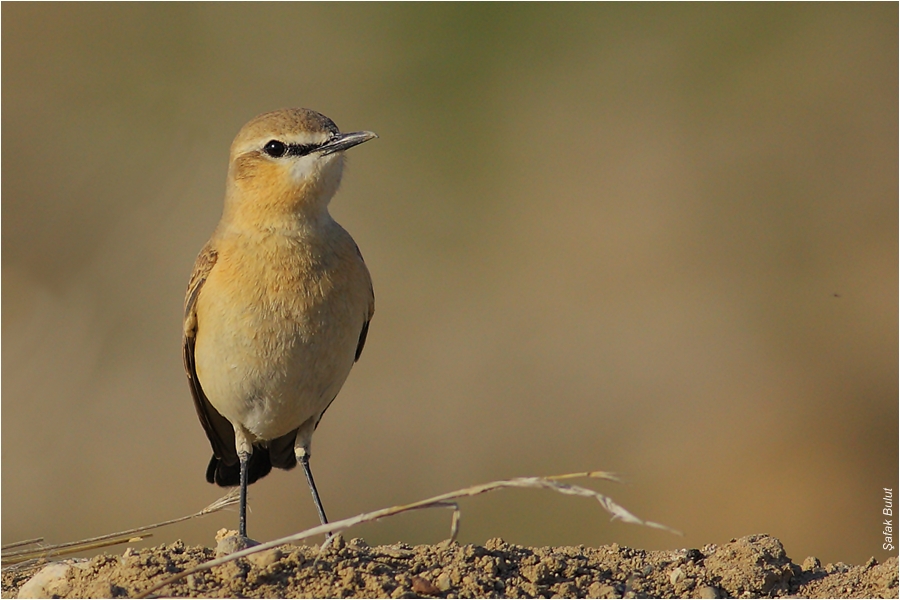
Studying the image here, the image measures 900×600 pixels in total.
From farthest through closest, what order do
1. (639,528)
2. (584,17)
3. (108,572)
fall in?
(584,17), (639,528), (108,572)

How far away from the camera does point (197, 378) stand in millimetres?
8016

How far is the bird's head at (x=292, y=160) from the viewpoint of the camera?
7.28m

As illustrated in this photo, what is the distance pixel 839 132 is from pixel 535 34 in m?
5.16

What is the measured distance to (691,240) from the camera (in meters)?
18.4

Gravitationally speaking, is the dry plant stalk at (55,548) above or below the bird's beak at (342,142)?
below

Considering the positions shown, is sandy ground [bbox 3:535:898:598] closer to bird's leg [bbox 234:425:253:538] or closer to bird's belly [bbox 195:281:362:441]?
bird's belly [bbox 195:281:362:441]

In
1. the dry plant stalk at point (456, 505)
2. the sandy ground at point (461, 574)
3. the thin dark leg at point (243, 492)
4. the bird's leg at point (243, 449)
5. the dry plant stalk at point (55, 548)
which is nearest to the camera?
the dry plant stalk at point (456, 505)

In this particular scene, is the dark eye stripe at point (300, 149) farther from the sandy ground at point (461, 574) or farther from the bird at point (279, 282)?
the sandy ground at point (461, 574)

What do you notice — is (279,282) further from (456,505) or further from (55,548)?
(456,505)

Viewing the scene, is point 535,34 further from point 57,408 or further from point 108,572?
point 108,572

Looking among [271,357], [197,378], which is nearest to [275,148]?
[271,357]

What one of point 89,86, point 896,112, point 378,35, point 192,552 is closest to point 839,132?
point 896,112

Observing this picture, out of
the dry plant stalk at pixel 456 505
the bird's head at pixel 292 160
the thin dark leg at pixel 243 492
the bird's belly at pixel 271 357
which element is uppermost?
the bird's head at pixel 292 160

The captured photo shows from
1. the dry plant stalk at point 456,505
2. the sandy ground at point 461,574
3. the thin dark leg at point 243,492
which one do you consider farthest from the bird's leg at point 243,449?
the dry plant stalk at point 456,505
